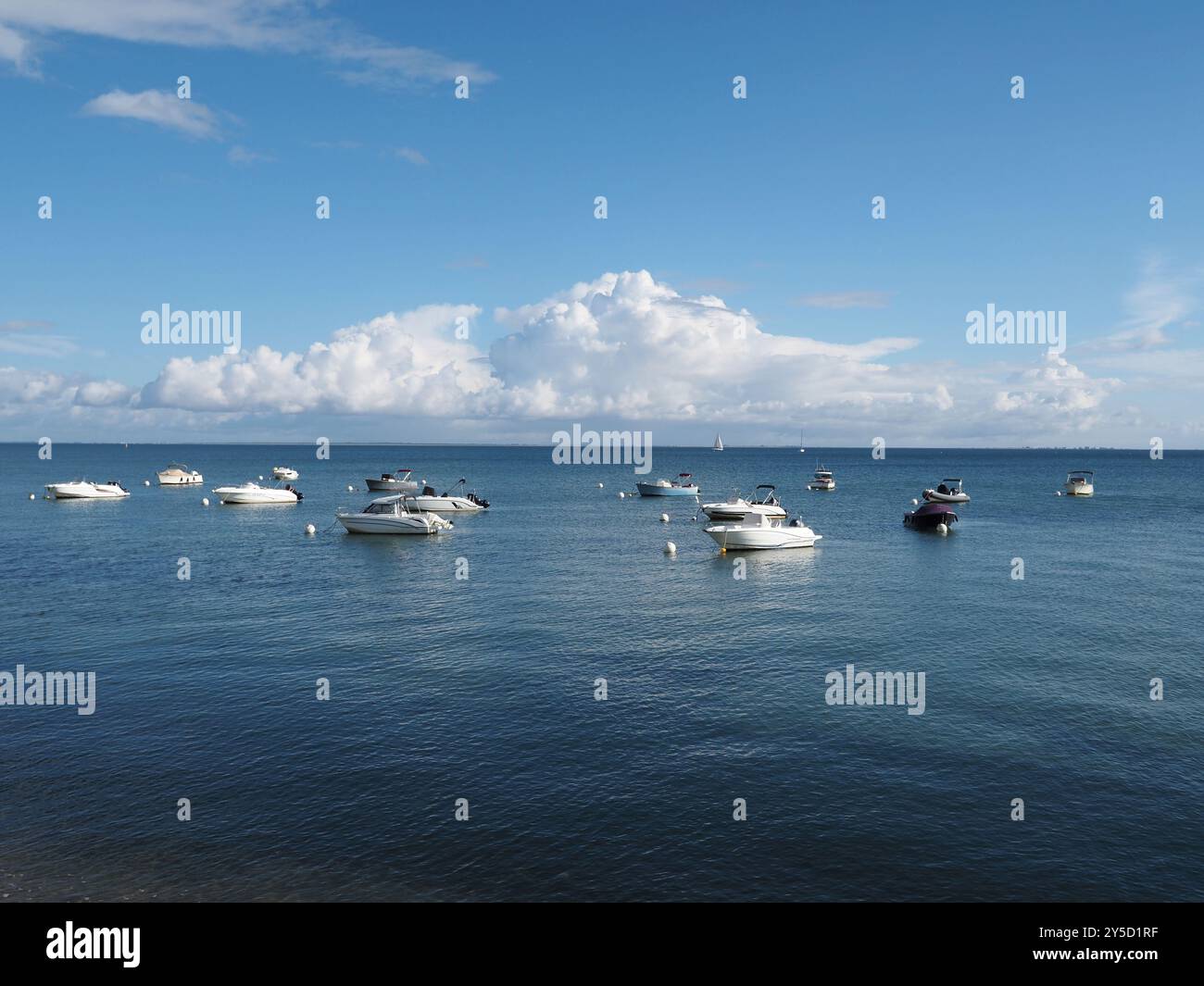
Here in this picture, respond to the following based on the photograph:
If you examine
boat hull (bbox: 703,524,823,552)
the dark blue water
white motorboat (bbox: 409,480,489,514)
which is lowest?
the dark blue water

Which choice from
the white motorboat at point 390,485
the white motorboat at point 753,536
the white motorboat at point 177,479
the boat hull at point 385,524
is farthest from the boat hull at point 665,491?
the white motorboat at point 177,479

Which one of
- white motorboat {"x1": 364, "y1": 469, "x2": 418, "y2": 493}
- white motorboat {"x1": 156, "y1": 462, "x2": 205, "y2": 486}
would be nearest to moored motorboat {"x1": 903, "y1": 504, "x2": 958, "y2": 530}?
white motorboat {"x1": 364, "y1": 469, "x2": 418, "y2": 493}

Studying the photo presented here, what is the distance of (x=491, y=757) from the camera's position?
2633cm

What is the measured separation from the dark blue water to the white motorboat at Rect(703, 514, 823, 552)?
417 inches

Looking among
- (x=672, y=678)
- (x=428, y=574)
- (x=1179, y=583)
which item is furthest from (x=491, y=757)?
(x=1179, y=583)

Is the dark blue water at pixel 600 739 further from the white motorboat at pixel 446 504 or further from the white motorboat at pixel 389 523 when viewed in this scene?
the white motorboat at pixel 446 504

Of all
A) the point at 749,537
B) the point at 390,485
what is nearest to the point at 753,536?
the point at 749,537

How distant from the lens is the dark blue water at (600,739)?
→ 1980 cm

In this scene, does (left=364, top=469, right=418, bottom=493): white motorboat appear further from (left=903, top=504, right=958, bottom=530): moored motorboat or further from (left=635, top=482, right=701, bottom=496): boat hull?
(left=903, top=504, right=958, bottom=530): moored motorboat

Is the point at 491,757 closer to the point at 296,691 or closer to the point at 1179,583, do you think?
the point at 296,691

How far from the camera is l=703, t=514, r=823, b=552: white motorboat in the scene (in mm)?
73125
